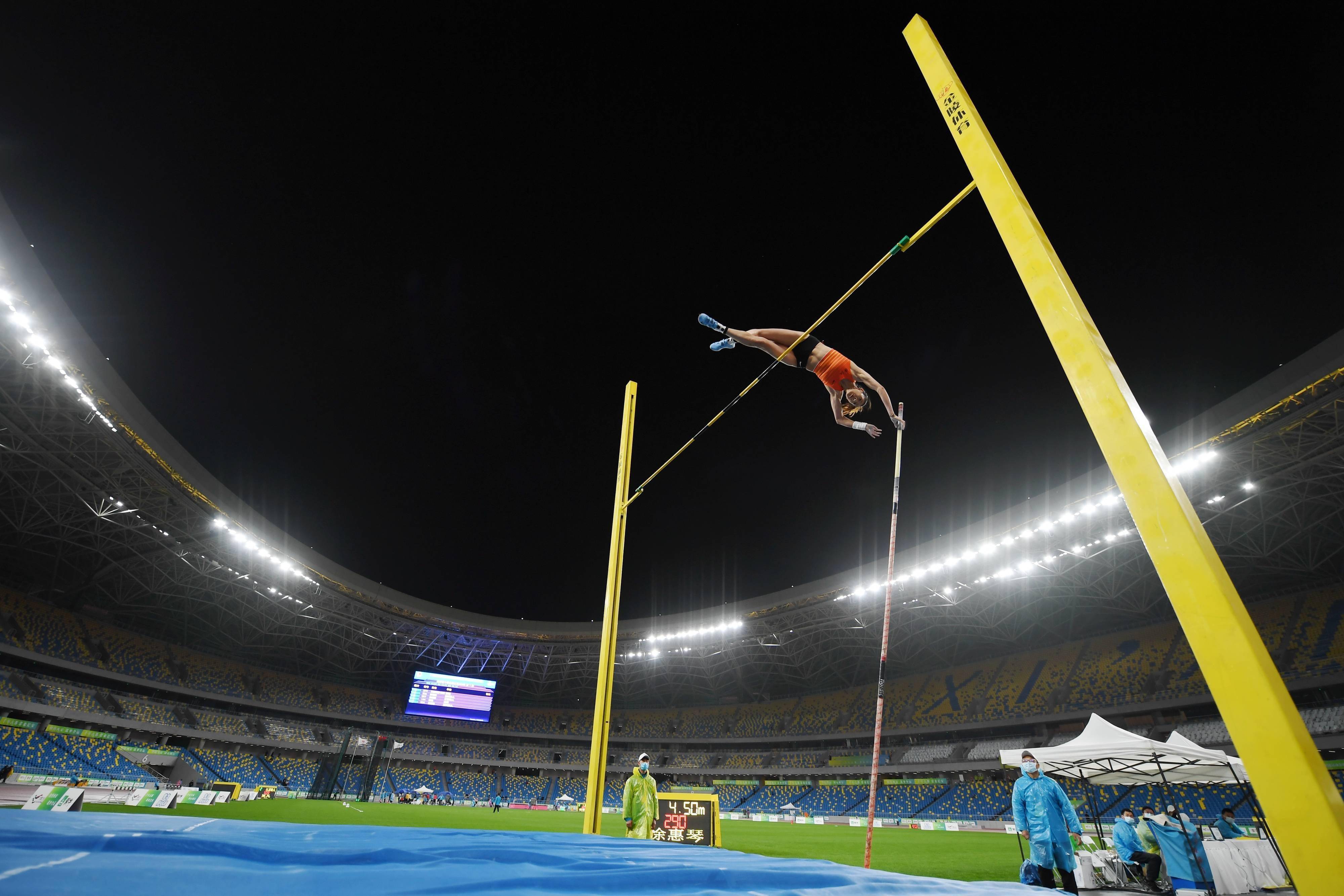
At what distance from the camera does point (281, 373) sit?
51.1ft

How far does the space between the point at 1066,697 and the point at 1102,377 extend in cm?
2811

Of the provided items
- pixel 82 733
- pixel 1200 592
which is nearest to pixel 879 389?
pixel 1200 592

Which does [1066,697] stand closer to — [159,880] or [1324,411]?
[1324,411]

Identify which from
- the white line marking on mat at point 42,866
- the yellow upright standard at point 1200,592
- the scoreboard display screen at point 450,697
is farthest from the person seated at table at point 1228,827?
the scoreboard display screen at point 450,697

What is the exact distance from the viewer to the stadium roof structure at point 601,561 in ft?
45.4

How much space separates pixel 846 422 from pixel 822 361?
78cm

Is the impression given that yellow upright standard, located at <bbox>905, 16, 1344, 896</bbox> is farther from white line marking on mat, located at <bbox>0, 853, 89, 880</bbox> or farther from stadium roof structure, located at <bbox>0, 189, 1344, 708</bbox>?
stadium roof structure, located at <bbox>0, 189, 1344, 708</bbox>

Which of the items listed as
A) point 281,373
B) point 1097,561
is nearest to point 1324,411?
point 1097,561

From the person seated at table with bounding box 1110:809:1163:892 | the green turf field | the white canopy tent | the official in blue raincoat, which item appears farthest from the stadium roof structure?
the official in blue raincoat

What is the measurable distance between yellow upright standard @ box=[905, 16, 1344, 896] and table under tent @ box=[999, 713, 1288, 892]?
275 inches

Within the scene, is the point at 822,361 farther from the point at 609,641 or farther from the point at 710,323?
the point at 609,641

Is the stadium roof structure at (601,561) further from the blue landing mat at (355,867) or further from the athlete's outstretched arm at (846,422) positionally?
the blue landing mat at (355,867)

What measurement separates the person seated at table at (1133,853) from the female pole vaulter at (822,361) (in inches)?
243

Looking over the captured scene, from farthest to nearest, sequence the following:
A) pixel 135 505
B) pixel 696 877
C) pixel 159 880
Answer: pixel 135 505 < pixel 696 877 < pixel 159 880
